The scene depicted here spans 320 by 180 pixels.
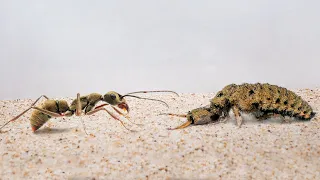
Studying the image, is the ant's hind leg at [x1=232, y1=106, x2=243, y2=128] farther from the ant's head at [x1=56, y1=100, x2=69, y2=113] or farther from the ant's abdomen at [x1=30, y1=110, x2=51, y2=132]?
the ant's abdomen at [x1=30, y1=110, x2=51, y2=132]

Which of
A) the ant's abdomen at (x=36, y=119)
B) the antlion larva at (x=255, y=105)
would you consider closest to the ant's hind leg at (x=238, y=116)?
the antlion larva at (x=255, y=105)

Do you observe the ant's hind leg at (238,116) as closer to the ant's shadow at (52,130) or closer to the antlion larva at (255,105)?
the antlion larva at (255,105)

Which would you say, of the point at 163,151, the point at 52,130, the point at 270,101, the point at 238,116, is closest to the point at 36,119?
the point at 52,130

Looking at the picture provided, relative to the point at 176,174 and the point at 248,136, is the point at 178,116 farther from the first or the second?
the point at 176,174

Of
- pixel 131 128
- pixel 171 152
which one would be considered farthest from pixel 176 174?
pixel 131 128

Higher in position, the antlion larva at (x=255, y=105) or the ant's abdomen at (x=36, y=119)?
the antlion larva at (x=255, y=105)
